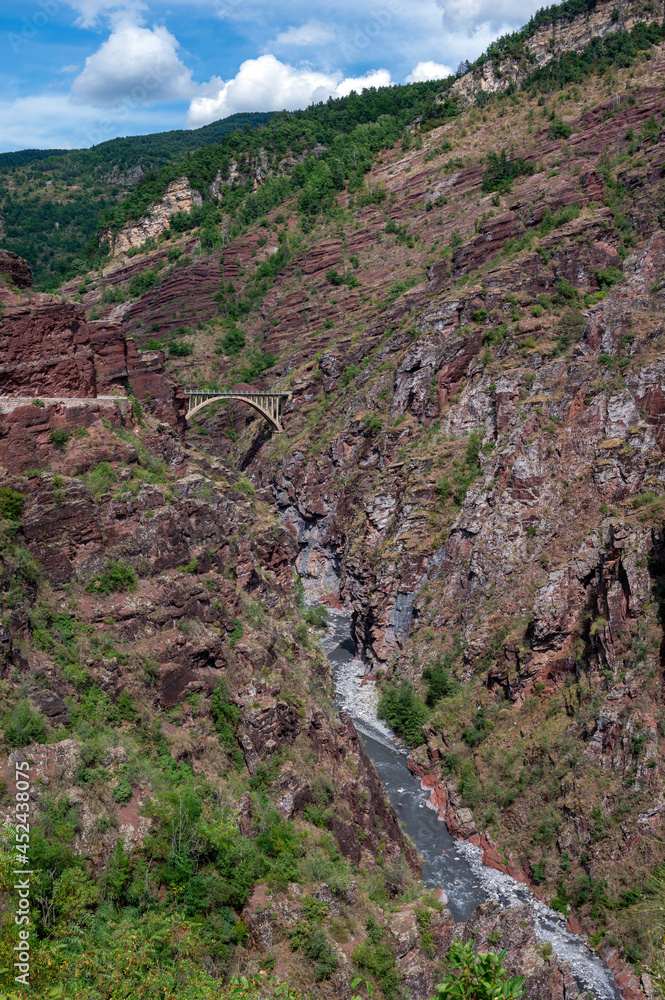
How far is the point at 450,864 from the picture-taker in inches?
1271

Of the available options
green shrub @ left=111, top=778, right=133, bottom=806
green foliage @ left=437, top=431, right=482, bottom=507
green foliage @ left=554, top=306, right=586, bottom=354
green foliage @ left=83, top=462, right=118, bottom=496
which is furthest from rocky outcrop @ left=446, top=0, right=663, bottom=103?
green shrub @ left=111, top=778, right=133, bottom=806

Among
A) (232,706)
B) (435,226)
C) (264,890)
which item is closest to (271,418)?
(435,226)

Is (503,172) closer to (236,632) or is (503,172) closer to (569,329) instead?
(569,329)

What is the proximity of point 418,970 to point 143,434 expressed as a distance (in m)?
20.4

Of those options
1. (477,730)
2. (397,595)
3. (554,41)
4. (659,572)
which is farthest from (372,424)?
(554,41)

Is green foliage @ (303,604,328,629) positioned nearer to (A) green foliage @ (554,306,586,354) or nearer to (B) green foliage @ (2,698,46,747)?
(A) green foliage @ (554,306,586,354)

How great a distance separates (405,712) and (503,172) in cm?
5716

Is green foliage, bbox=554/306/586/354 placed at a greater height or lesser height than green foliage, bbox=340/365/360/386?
greater

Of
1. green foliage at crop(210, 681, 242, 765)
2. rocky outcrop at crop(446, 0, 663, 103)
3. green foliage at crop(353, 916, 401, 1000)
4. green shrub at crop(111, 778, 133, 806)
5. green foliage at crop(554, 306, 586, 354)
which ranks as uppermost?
rocky outcrop at crop(446, 0, 663, 103)

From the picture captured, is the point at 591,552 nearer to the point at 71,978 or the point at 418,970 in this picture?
the point at 418,970

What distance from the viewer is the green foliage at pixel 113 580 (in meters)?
23.5

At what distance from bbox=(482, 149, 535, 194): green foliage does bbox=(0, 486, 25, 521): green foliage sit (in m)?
64.1

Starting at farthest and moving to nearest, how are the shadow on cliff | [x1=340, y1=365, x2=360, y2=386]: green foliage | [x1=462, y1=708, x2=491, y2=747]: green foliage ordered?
[x1=340, y1=365, x2=360, y2=386]: green foliage < [x1=462, y1=708, x2=491, y2=747]: green foliage < the shadow on cliff

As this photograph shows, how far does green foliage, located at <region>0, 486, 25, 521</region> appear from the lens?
22172mm
